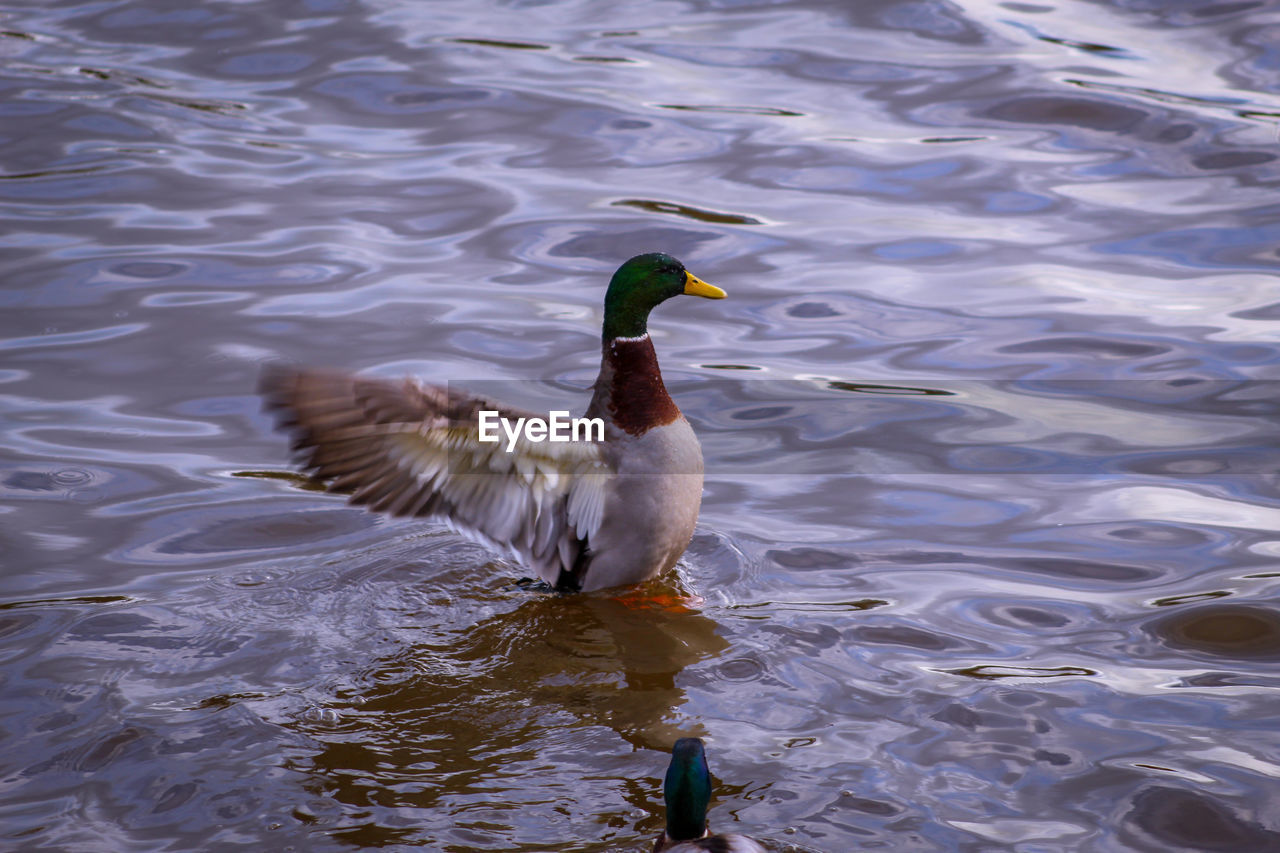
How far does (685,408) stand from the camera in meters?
7.77

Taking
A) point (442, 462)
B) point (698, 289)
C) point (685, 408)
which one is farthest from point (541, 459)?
point (685, 408)

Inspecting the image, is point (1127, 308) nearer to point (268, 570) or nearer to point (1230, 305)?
point (1230, 305)

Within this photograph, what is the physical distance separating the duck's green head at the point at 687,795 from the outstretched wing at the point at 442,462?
1707 millimetres

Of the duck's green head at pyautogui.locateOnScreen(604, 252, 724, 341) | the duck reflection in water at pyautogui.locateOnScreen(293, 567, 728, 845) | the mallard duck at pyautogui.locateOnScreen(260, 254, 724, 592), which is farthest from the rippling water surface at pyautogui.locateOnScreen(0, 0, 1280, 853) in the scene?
the duck's green head at pyautogui.locateOnScreen(604, 252, 724, 341)

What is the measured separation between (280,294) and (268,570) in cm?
361

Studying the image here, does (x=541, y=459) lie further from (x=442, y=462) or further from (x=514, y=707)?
(x=514, y=707)

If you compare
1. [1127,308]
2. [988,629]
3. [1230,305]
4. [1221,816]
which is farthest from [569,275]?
[1221,816]

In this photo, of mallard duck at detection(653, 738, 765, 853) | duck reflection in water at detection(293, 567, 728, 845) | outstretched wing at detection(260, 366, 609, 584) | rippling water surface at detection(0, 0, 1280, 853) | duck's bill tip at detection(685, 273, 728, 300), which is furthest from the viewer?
duck's bill tip at detection(685, 273, 728, 300)

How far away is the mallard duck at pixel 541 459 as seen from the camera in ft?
17.0

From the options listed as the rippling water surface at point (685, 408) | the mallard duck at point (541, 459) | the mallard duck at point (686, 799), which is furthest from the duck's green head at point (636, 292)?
the mallard duck at point (686, 799)

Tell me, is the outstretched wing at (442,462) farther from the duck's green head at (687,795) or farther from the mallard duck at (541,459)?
the duck's green head at (687,795)

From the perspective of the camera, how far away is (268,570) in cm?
594

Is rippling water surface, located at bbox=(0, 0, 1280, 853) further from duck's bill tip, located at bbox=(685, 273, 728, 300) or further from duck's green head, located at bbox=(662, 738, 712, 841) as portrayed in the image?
duck's bill tip, located at bbox=(685, 273, 728, 300)

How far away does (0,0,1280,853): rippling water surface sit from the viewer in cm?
446
